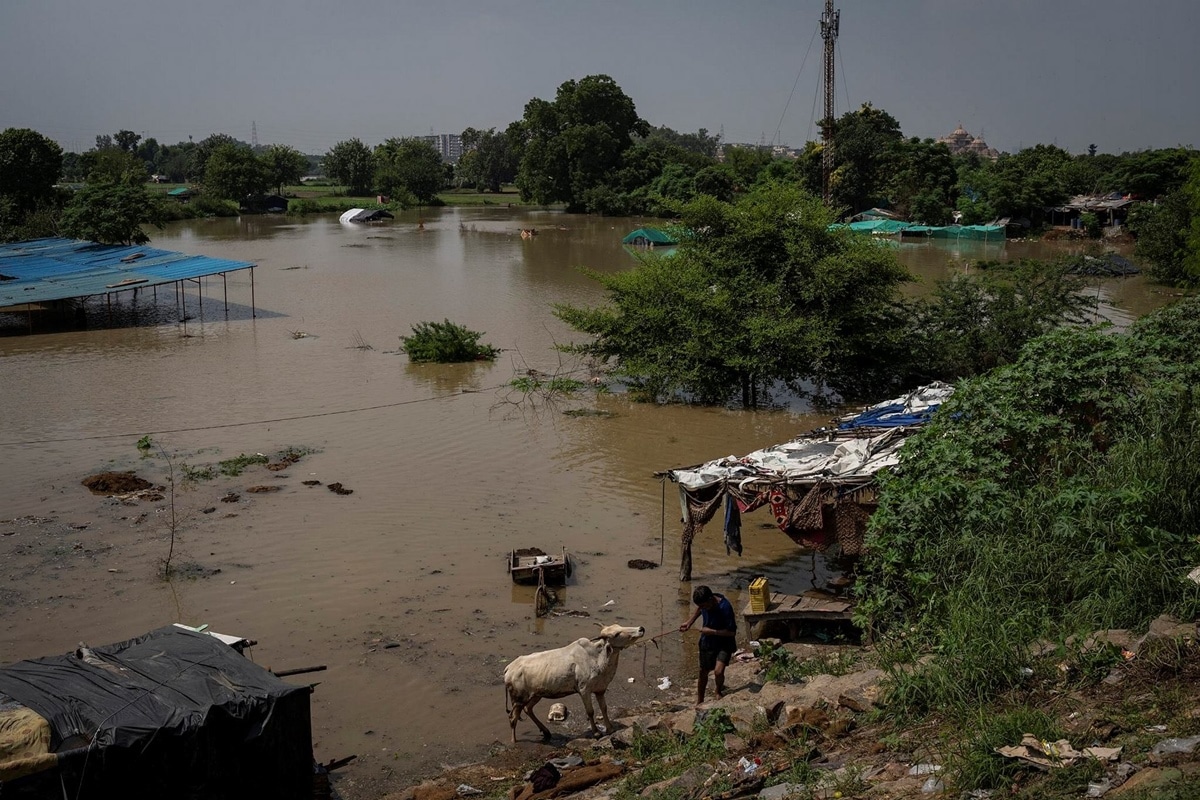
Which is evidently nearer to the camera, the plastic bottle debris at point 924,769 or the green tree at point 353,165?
the plastic bottle debris at point 924,769

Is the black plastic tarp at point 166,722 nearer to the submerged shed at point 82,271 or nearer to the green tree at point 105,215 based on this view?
the submerged shed at point 82,271

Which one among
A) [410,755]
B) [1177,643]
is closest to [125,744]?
[410,755]

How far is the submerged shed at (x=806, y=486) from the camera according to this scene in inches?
407

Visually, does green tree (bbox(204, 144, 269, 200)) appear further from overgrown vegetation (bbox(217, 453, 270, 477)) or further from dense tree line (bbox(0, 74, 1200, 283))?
overgrown vegetation (bbox(217, 453, 270, 477))

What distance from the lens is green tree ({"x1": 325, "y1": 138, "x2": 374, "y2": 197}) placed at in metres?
95.2

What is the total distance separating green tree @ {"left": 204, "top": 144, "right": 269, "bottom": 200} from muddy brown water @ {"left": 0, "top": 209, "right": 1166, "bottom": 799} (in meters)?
54.1

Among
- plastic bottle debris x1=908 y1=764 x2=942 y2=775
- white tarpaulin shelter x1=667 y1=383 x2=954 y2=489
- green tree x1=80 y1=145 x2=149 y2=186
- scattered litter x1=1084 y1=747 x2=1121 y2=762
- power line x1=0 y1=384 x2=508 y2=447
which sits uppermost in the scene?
green tree x1=80 y1=145 x2=149 y2=186

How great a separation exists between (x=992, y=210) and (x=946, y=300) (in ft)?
130

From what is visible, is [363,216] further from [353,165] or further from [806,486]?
[806,486]

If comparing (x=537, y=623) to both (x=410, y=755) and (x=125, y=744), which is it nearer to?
(x=410, y=755)

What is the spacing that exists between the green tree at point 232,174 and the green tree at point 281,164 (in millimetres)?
3007

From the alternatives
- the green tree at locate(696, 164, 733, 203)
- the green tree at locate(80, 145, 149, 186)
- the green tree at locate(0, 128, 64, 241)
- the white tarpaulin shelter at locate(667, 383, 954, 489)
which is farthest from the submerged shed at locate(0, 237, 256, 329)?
the green tree at locate(80, 145, 149, 186)

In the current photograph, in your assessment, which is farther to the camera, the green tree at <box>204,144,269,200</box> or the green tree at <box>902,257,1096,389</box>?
the green tree at <box>204,144,269,200</box>

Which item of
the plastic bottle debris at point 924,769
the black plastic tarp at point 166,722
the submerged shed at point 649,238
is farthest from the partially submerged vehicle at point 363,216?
the plastic bottle debris at point 924,769
